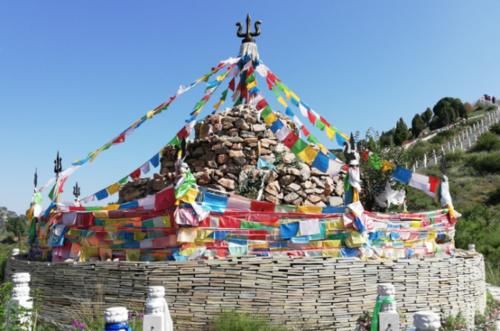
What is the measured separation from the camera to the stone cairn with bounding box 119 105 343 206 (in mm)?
10688

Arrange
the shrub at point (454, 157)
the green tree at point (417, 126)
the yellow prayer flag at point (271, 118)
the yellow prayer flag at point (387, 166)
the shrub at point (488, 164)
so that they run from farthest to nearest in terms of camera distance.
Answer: the green tree at point (417, 126), the shrub at point (454, 157), the shrub at point (488, 164), the yellow prayer flag at point (271, 118), the yellow prayer flag at point (387, 166)

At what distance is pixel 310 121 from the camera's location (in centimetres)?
1108

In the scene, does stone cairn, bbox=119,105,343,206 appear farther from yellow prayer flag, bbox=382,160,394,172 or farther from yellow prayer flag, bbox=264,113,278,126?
yellow prayer flag, bbox=382,160,394,172

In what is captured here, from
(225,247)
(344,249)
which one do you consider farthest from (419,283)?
(225,247)

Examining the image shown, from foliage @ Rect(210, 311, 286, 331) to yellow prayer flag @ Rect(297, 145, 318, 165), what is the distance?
343cm

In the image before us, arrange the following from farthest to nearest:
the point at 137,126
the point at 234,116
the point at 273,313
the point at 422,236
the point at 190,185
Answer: the point at 234,116, the point at 137,126, the point at 422,236, the point at 190,185, the point at 273,313

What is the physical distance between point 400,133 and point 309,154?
4339cm

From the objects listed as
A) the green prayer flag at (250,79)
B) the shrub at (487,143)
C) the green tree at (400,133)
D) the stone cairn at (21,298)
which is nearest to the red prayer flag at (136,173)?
the green prayer flag at (250,79)

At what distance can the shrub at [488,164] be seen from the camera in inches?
1268

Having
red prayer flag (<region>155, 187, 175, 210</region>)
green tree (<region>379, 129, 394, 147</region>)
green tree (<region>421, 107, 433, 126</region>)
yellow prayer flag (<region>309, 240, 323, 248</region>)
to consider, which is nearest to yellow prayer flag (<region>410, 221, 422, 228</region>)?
yellow prayer flag (<region>309, 240, 323, 248</region>)

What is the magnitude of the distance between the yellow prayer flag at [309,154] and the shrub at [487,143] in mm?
33488

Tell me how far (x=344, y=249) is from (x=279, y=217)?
1187 mm

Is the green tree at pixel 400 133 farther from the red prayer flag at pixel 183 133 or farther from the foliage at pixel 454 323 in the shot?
the foliage at pixel 454 323

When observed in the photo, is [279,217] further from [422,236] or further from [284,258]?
[422,236]
